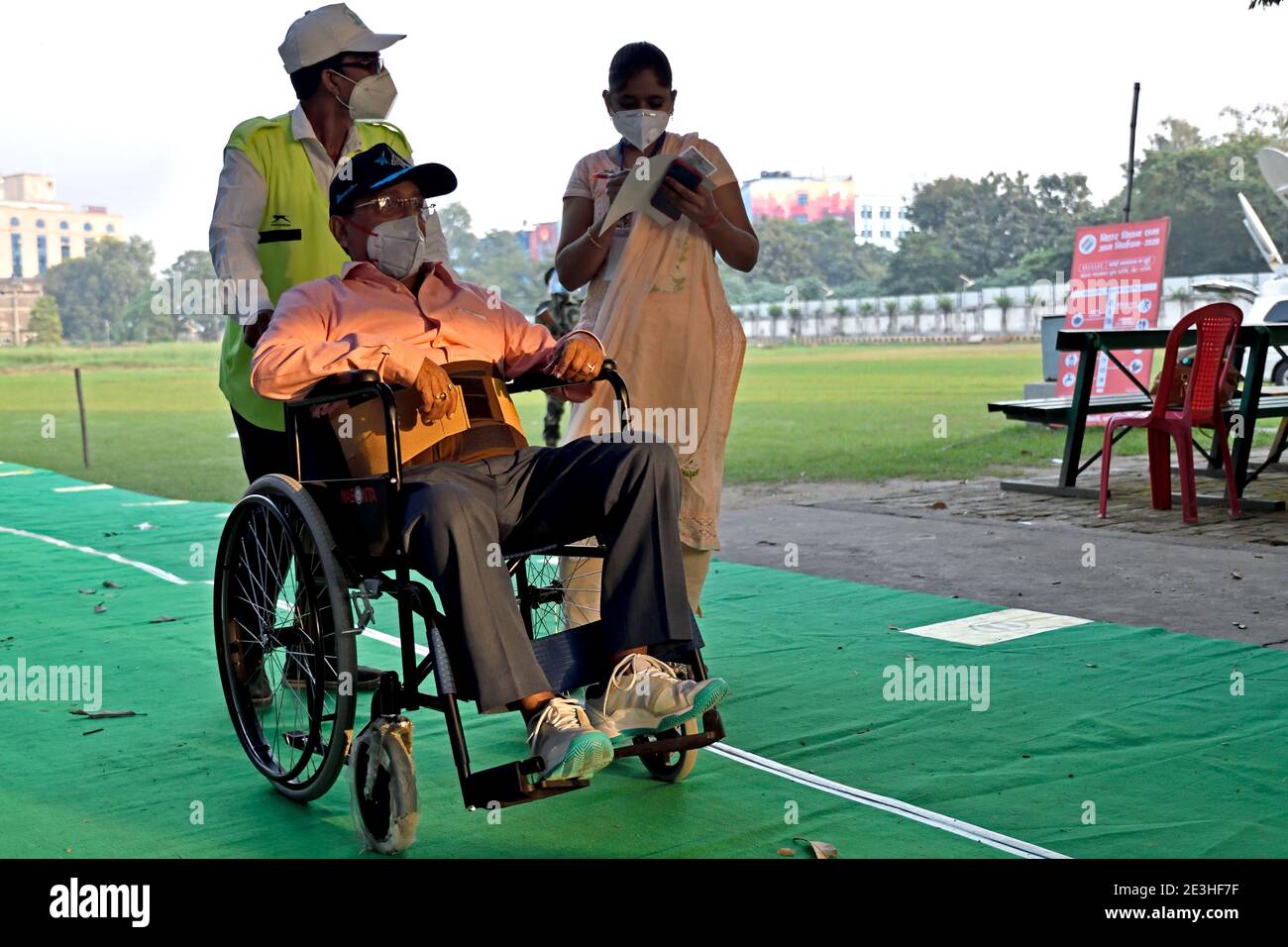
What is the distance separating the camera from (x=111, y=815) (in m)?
2.97

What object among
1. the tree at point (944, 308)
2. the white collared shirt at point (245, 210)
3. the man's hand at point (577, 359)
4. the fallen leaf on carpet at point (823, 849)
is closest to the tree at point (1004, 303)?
the tree at point (944, 308)

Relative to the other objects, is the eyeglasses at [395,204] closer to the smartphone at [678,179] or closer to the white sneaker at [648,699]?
the smartphone at [678,179]

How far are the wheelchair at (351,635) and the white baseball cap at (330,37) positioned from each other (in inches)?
39.1

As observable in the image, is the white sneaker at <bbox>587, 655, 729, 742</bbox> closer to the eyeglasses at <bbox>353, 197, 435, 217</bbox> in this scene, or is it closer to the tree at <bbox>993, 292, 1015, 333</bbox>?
the eyeglasses at <bbox>353, 197, 435, 217</bbox>

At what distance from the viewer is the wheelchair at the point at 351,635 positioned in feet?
8.72

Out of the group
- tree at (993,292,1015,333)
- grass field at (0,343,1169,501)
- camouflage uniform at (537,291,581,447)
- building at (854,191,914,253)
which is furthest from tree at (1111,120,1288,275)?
camouflage uniform at (537,291,581,447)

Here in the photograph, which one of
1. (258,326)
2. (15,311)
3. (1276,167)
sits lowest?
(258,326)

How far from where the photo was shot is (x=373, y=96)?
3596mm

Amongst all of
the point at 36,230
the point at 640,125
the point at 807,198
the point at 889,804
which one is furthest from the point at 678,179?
the point at 807,198

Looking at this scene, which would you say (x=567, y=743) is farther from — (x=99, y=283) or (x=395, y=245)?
(x=99, y=283)

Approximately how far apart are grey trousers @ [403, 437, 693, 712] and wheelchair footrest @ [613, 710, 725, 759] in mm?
183

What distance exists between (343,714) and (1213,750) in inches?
77.5

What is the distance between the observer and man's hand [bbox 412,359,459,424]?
279 centimetres

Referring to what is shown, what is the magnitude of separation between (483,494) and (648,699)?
0.54 meters
